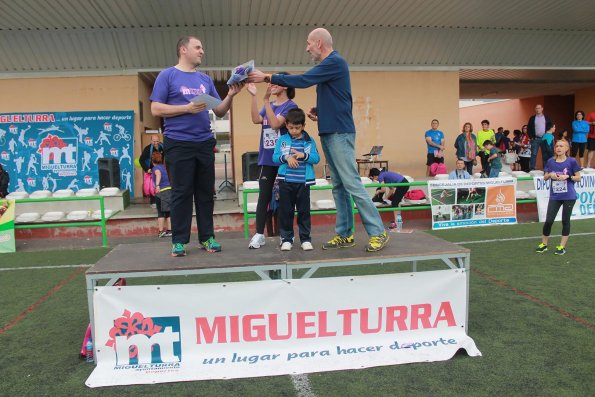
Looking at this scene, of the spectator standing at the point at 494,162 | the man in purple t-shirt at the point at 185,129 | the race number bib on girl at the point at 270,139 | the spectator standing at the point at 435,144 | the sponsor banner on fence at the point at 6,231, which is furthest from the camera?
the spectator standing at the point at 435,144

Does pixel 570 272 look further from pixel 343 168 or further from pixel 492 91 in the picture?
pixel 492 91

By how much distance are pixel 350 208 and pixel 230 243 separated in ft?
4.12

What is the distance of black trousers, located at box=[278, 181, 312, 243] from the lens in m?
4.70

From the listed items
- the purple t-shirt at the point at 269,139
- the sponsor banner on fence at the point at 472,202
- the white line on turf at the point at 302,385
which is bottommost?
the white line on turf at the point at 302,385

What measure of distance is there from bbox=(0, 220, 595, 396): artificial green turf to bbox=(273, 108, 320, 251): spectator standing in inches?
55.5

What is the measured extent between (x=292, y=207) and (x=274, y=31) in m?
10.6

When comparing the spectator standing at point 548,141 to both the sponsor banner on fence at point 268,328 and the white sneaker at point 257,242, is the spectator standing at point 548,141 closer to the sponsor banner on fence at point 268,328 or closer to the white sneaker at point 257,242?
→ the sponsor banner on fence at point 268,328

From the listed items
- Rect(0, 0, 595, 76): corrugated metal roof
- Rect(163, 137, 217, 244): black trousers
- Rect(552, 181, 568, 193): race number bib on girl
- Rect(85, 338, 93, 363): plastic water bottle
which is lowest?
Rect(85, 338, 93, 363): plastic water bottle

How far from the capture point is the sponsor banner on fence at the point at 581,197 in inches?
439

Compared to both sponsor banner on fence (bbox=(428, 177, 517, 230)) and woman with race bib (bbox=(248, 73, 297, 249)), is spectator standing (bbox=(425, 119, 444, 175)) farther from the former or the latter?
woman with race bib (bbox=(248, 73, 297, 249))

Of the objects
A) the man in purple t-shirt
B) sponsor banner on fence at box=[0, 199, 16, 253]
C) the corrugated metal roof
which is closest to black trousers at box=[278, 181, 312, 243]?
the man in purple t-shirt

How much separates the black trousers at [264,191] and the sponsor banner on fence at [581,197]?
8086 mm

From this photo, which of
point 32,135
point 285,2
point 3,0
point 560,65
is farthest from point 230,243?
point 560,65

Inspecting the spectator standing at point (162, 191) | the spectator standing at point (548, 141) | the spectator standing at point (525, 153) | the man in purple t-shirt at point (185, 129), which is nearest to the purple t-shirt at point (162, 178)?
the spectator standing at point (162, 191)
